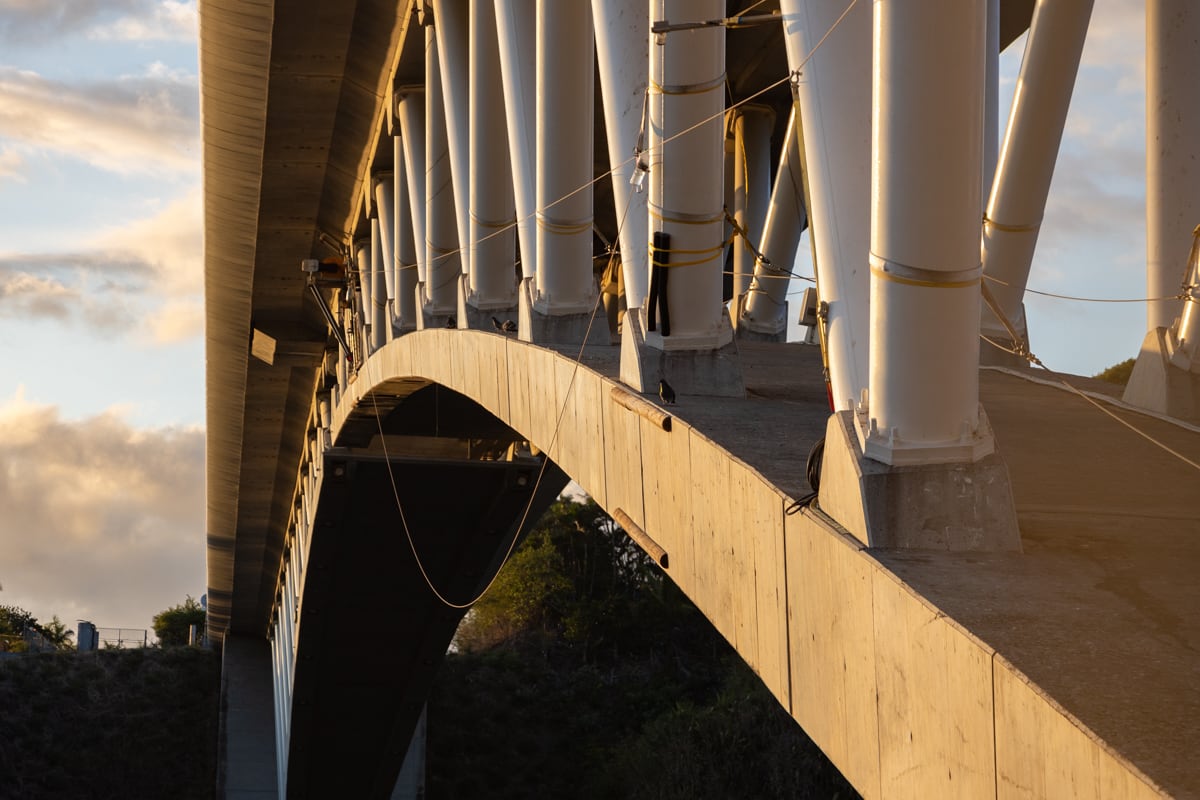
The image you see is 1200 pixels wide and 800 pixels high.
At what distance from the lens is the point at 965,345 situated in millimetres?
5219

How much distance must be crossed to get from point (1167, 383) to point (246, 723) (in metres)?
45.6

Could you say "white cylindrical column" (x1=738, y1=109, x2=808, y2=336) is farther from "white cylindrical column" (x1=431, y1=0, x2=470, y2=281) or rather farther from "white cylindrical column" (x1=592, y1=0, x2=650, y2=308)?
"white cylindrical column" (x1=592, y1=0, x2=650, y2=308)

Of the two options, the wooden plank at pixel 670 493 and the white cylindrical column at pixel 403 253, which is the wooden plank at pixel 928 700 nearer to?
the wooden plank at pixel 670 493

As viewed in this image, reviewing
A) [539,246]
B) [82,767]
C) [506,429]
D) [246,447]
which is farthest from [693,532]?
[82,767]

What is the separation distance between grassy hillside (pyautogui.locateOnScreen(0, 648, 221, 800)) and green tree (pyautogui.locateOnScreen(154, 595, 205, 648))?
29.3m

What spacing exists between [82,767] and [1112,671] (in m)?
49.2

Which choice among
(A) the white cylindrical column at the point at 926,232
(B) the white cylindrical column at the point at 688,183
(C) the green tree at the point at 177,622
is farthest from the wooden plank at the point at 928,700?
(C) the green tree at the point at 177,622

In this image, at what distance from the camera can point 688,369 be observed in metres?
7.99

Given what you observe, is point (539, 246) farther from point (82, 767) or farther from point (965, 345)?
point (82, 767)

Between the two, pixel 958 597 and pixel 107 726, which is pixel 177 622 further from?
pixel 958 597

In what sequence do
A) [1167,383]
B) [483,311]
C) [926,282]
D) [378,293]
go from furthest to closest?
1. [378,293]
2. [483,311]
3. [1167,383]
4. [926,282]

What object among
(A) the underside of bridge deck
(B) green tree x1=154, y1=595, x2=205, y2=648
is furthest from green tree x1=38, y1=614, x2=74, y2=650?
(A) the underside of bridge deck

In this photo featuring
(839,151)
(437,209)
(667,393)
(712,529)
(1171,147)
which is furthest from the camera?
(437,209)

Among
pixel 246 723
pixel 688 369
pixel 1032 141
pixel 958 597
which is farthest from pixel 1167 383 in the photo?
pixel 246 723
